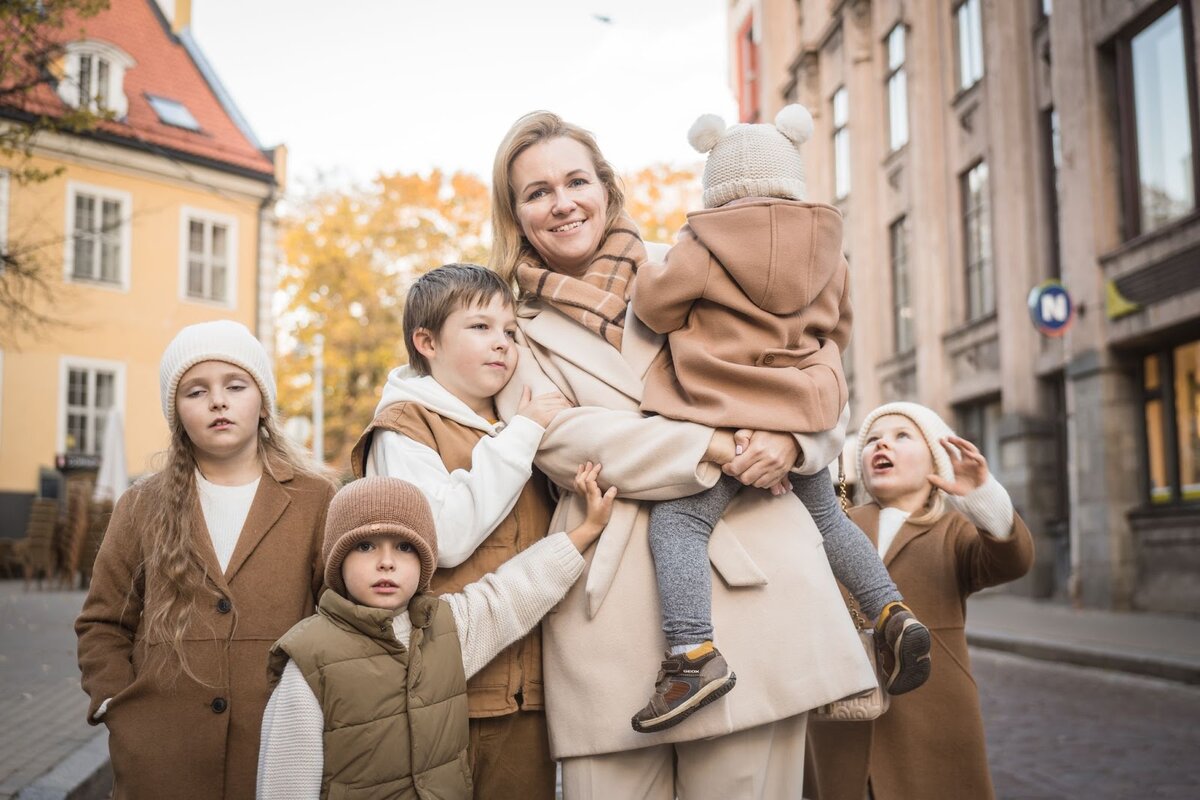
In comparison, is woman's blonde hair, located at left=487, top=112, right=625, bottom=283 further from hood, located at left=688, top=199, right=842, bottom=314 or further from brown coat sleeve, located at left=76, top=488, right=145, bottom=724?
brown coat sleeve, located at left=76, top=488, right=145, bottom=724

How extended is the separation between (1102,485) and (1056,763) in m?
10.1

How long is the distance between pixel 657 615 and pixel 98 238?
28160 mm

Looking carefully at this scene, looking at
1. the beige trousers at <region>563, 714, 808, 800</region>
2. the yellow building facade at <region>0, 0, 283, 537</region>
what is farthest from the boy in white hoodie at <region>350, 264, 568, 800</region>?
the yellow building facade at <region>0, 0, 283, 537</region>

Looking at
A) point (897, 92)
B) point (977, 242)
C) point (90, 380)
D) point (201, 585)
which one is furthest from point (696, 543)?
point (90, 380)

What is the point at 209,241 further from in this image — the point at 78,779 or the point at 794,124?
the point at 794,124

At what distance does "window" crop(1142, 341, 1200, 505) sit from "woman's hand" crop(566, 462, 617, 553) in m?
14.0

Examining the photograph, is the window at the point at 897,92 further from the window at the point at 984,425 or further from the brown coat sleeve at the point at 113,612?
the brown coat sleeve at the point at 113,612

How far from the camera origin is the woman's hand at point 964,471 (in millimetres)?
3746

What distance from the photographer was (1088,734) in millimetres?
7434

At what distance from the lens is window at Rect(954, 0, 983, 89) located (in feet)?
67.7

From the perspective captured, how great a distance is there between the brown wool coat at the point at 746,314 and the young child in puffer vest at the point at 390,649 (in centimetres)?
34

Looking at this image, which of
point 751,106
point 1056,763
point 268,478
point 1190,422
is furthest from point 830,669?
point 751,106

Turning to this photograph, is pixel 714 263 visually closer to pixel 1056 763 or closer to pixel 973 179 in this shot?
pixel 1056 763

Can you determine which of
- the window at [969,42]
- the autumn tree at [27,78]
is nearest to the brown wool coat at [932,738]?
the autumn tree at [27,78]
